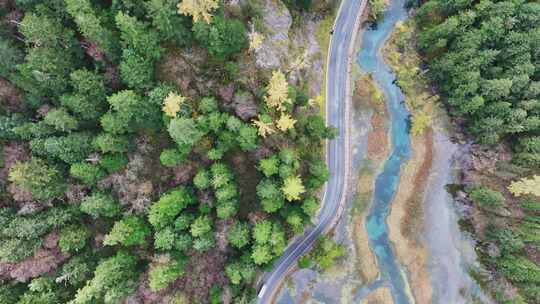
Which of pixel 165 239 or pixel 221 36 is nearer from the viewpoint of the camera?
pixel 221 36

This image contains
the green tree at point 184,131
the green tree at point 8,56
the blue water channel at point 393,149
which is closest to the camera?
the green tree at point 8,56

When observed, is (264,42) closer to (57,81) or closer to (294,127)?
(294,127)

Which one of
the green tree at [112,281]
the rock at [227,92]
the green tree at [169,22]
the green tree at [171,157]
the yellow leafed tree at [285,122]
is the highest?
the green tree at [169,22]

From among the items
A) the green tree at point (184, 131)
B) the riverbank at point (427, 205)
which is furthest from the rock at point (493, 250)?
the green tree at point (184, 131)

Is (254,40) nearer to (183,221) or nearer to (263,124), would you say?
(263,124)

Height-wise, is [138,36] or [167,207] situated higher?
[138,36]

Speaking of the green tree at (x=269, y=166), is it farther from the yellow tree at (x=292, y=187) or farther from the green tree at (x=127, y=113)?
the green tree at (x=127, y=113)

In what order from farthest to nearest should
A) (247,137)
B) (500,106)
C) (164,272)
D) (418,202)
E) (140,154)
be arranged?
(418,202), (500,106), (140,154), (164,272), (247,137)

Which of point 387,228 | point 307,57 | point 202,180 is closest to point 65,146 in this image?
point 202,180
